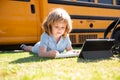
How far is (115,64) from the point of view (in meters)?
3.10

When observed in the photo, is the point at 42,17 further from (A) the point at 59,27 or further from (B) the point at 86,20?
(A) the point at 59,27

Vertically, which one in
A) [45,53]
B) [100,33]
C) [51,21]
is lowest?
[100,33]

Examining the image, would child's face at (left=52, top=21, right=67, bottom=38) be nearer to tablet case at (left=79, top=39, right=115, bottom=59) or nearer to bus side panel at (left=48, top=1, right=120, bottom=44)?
tablet case at (left=79, top=39, right=115, bottom=59)

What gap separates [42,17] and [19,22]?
1.51ft

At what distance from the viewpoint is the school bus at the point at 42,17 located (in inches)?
220

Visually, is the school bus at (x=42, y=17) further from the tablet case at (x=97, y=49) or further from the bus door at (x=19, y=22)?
the tablet case at (x=97, y=49)

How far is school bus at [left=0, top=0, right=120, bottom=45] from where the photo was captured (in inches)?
220

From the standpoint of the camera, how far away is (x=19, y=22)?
568cm

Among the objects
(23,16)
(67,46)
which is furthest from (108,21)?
(67,46)

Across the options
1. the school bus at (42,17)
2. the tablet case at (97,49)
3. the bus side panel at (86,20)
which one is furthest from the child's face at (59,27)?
the bus side panel at (86,20)

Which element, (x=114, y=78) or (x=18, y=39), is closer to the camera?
(x=114, y=78)

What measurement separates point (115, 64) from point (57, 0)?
3.17 m

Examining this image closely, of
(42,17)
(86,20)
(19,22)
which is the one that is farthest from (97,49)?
(86,20)

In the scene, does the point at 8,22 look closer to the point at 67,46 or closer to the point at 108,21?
the point at 67,46
